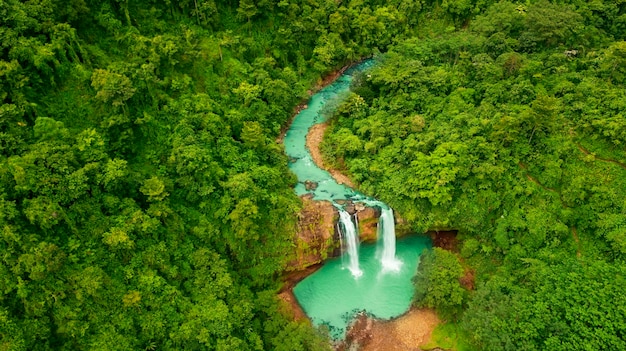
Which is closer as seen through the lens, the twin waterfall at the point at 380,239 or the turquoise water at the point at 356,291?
the turquoise water at the point at 356,291

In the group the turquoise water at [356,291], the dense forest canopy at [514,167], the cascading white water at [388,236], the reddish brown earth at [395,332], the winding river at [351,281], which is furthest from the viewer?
the cascading white water at [388,236]

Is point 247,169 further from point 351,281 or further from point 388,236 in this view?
point 388,236

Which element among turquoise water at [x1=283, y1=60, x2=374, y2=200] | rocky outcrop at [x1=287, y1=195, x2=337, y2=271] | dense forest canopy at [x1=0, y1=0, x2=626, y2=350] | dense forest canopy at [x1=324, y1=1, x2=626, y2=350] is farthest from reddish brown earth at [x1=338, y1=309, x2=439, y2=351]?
turquoise water at [x1=283, y1=60, x2=374, y2=200]

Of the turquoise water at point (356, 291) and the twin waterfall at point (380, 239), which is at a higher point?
the twin waterfall at point (380, 239)

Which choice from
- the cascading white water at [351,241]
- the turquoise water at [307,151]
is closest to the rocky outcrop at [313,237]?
the cascading white water at [351,241]

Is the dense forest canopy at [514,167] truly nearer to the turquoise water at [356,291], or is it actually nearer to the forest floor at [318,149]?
the forest floor at [318,149]

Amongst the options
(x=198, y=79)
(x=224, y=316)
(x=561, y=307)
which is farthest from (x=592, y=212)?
(x=198, y=79)

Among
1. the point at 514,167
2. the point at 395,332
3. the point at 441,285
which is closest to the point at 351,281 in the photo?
the point at 395,332
